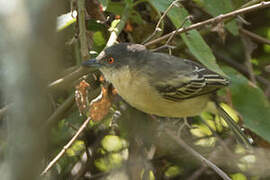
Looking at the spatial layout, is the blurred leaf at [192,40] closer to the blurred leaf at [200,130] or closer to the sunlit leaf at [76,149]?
the blurred leaf at [200,130]

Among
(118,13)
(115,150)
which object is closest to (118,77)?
(118,13)

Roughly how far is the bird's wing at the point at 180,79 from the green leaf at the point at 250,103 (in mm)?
173

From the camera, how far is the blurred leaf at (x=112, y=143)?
11.4 ft

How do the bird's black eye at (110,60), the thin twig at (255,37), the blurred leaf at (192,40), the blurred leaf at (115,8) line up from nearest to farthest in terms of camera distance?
the blurred leaf at (192,40), the bird's black eye at (110,60), the blurred leaf at (115,8), the thin twig at (255,37)

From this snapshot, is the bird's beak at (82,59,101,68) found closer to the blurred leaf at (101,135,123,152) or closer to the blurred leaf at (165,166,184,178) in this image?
the blurred leaf at (101,135,123,152)

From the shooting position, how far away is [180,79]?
3.32 m

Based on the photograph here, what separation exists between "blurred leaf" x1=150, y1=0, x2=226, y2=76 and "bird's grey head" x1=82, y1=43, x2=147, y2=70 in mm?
412

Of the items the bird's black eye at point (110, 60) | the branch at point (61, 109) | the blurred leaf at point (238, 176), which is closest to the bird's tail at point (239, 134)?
the blurred leaf at point (238, 176)

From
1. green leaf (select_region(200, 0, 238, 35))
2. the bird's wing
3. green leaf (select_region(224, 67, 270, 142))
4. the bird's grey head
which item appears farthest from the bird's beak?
green leaf (select_region(224, 67, 270, 142))

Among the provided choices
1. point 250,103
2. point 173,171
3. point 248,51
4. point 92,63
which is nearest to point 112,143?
point 173,171

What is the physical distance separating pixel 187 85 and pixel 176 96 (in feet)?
0.51

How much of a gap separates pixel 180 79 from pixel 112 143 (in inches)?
32.8

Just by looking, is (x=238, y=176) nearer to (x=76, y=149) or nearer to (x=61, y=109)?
(x=76, y=149)

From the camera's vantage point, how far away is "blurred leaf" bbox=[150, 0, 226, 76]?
102 inches
